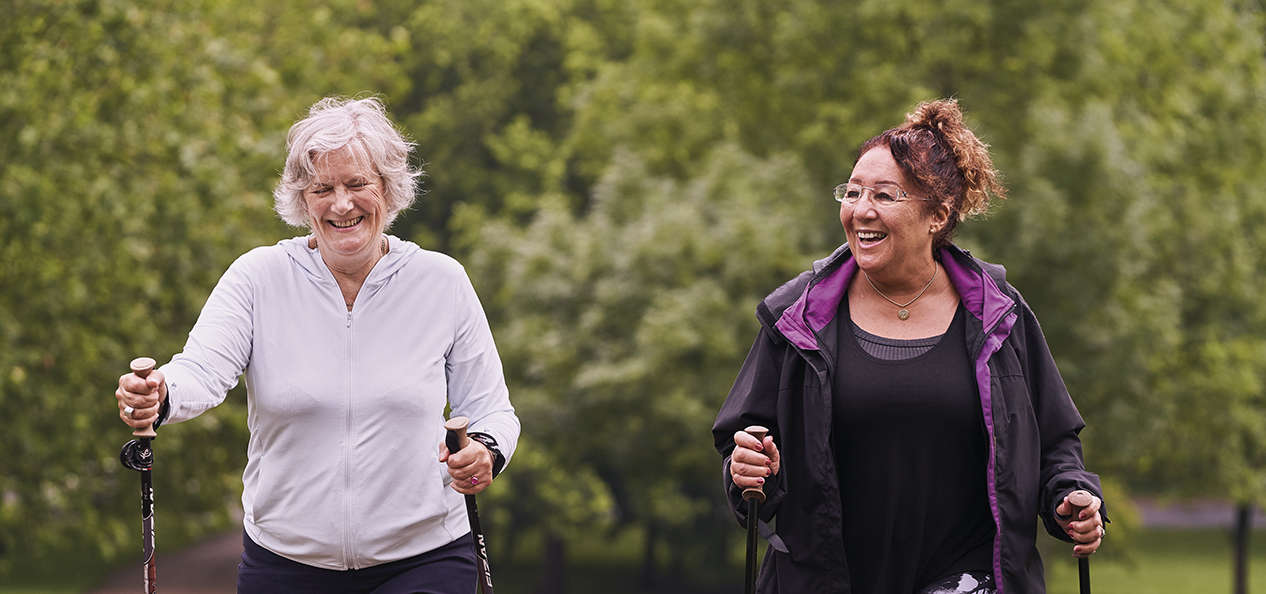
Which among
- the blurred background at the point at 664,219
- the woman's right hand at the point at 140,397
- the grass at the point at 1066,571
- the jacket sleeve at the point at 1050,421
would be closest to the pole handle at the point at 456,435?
the woman's right hand at the point at 140,397

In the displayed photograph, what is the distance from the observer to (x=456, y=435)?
331 centimetres

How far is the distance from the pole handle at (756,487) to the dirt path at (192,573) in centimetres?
2036

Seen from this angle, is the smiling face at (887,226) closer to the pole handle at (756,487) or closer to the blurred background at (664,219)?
the pole handle at (756,487)

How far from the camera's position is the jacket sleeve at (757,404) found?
365 cm

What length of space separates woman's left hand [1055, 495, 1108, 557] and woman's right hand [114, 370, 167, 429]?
2.22 m

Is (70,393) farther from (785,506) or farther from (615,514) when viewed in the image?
(615,514)

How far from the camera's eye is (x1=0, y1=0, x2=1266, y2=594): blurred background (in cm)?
1263

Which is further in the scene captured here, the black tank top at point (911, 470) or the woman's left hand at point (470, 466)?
the black tank top at point (911, 470)

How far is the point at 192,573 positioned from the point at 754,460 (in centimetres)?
2616

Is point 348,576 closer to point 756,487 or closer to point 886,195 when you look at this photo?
point 756,487

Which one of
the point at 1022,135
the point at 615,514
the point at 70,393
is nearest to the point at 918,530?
the point at 70,393

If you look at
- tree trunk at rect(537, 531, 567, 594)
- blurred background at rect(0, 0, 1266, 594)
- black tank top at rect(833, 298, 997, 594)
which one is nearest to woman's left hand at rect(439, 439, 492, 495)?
black tank top at rect(833, 298, 997, 594)

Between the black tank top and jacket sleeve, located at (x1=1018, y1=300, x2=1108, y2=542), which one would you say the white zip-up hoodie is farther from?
jacket sleeve, located at (x1=1018, y1=300, x2=1108, y2=542)

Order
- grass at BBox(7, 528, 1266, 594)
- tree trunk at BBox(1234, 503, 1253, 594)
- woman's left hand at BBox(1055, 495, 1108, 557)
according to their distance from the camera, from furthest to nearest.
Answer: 1. grass at BBox(7, 528, 1266, 594)
2. tree trunk at BBox(1234, 503, 1253, 594)
3. woman's left hand at BBox(1055, 495, 1108, 557)
